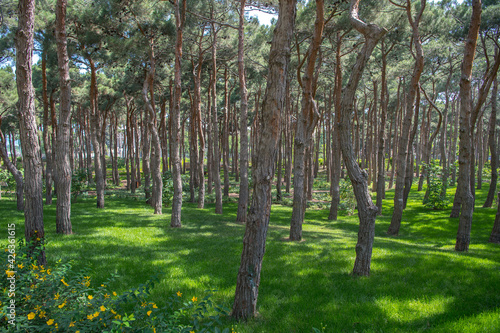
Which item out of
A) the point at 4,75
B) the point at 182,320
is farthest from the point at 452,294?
the point at 4,75

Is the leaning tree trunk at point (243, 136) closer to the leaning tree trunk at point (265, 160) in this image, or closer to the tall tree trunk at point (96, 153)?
the tall tree trunk at point (96, 153)

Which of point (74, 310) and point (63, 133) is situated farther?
point (63, 133)

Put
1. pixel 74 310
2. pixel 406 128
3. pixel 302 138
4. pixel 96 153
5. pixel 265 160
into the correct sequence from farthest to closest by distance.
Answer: pixel 96 153
pixel 406 128
pixel 302 138
pixel 265 160
pixel 74 310

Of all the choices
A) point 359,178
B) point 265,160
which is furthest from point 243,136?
point 265,160

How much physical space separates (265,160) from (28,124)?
14.0ft

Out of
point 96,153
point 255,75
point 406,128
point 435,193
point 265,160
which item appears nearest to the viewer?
point 265,160

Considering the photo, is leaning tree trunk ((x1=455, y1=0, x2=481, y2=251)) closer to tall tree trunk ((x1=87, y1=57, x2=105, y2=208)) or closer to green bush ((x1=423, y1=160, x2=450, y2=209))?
green bush ((x1=423, y1=160, x2=450, y2=209))

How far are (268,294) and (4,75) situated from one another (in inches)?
815

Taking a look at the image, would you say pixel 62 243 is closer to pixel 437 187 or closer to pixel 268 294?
pixel 268 294

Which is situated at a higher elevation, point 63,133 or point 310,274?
point 63,133

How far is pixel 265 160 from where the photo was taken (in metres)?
3.73

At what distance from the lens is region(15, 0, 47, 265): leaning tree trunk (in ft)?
16.8

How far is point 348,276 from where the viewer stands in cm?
545

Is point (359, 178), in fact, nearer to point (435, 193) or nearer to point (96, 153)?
point (435, 193)
